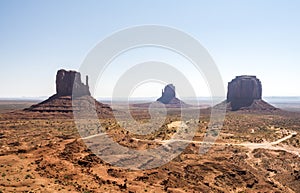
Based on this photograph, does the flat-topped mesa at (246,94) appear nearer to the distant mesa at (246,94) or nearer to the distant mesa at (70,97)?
the distant mesa at (246,94)

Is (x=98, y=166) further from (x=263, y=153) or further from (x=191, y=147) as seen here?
(x=263, y=153)

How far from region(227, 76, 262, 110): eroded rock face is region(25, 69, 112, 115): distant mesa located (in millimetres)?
94470

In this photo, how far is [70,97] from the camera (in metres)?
136

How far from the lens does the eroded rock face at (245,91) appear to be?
611 feet

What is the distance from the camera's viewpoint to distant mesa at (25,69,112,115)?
127 m

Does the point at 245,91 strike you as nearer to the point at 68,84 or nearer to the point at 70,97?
the point at 70,97

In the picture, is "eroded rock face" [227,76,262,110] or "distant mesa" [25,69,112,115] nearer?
"distant mesa" [25,69,112,115]

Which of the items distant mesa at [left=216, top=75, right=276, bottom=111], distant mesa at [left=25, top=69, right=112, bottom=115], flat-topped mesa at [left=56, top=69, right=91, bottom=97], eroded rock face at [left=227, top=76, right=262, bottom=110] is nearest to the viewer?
distant mesa at [left=25, top=69, right=112, bottom=115]

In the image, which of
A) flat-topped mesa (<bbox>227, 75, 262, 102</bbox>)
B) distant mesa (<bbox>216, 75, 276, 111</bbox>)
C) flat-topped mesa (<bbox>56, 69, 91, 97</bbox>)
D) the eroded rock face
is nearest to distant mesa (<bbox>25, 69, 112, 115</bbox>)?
flat-topped mesa (<bbox>56, 69, 91, 97</bbox>)

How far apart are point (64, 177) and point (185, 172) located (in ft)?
56.5

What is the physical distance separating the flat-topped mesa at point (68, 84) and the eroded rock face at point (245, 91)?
10172 centimetres

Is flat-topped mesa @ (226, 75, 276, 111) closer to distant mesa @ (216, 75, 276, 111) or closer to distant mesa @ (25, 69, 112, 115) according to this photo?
distant mesa @ (216, 75, 276, 111)

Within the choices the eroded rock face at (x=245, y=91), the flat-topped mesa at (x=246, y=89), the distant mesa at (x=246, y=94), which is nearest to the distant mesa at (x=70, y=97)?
the distant mesa at (x=246, y=94)

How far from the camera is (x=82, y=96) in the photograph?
135 m
